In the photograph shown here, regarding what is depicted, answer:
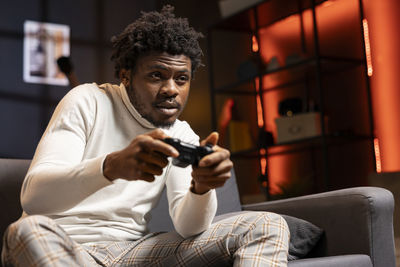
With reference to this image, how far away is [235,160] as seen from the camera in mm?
4203

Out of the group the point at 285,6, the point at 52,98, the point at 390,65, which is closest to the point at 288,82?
the point at 285,6

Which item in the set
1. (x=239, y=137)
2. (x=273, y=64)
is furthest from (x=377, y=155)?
(x=239, y=137)

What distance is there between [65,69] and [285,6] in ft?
5.29

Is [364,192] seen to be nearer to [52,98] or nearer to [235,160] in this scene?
[235,160]

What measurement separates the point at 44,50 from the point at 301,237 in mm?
3448

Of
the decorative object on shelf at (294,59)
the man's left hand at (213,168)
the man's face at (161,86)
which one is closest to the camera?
the man's left hand at (213,168)

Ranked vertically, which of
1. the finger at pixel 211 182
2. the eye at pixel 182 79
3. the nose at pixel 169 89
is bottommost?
the finger at pixel 211 182

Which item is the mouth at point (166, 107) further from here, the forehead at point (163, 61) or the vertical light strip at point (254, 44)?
the vertical light strip at point (254, 44)

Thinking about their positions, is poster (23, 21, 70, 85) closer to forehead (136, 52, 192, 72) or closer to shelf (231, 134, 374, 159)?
shelf (231, 134, 374, 159)

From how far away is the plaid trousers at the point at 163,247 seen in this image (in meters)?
0.99

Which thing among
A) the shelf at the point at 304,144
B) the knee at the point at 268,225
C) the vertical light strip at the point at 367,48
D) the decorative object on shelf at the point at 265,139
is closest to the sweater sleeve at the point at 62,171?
the knee at the point at 268,225

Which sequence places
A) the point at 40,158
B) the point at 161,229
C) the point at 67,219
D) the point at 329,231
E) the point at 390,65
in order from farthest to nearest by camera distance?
1. the point at 390,65
2. the point at 161,229
3. the point at 329,231
4. the point at 67,219
5. the point at 40,158

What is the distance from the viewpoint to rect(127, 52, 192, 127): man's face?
1.39m

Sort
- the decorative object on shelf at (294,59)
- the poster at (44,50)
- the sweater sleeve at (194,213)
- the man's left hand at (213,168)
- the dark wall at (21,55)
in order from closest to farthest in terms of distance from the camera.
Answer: the man's left hand at (213,168), the sweater sleeve at (194,213), the decorative object on shelf at (294,59), the dark wall at (21,55), the poster at (44,50)
